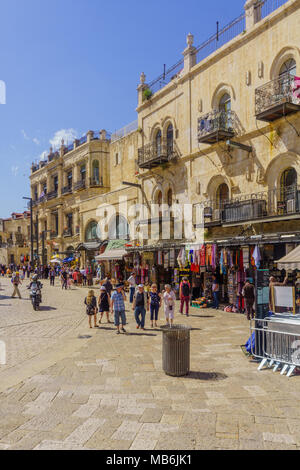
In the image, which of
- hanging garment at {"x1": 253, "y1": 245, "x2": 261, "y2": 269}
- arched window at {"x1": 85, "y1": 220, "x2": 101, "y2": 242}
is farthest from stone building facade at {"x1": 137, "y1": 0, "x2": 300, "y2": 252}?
arched window at {"x1": 85, "y1": 220, "x2": 101, "y2": 242}

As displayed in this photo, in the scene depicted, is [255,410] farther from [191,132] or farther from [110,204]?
[110,204]

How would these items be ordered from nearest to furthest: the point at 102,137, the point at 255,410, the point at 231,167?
the point at 255,410, the point at 231,167, the point at 102,137

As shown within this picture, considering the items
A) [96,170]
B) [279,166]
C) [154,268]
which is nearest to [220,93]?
[279,166]

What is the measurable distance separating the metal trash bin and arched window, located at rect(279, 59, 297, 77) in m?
13.2

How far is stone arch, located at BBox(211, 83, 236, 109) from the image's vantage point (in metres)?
18.4

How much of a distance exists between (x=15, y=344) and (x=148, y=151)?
56.5 feet

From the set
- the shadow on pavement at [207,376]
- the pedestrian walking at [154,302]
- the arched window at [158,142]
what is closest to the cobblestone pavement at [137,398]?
the shadow on pavement at [207,376]

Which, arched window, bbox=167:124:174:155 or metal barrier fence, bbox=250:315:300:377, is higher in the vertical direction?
arched window, bbox=167:124:174:155

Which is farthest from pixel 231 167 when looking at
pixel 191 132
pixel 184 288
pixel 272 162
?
pixel 184 288

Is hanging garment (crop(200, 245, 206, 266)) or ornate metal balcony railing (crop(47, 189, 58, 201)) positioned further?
ornate metal balcony railing (crop(47, 189, 58, 201))

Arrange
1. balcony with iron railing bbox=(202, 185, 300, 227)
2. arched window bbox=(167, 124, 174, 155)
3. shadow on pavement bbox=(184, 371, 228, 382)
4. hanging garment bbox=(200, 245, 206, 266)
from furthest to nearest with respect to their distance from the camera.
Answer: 1. arched window bbox=(167, 124, 174, 155)
2. hanging garment bbox=(200, 245, 206, 266)
3. balcony with iron railing bbox=(202, 185, 300, 227)
4. shadow on pavement bbox=(184, 371, 228, 382)

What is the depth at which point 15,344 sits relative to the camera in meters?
9.99

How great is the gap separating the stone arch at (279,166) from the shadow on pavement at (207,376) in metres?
10.7

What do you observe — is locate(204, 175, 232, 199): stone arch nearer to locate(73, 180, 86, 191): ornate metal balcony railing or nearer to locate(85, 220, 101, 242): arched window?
locate(85, 220, 101, 242): arched window
